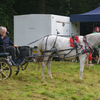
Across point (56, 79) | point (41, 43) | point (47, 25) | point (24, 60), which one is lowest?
point (56, 79)

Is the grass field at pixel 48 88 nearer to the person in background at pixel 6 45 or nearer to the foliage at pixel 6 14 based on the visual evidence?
the person in background at pixel 6 45

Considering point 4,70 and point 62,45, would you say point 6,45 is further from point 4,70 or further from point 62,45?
point 62,45

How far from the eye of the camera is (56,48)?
706 centimetres

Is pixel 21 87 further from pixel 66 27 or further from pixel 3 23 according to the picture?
pixel 3 23

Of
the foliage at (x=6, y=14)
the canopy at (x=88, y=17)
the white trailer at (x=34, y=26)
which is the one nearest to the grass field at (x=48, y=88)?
the white trailer at (x=34, y=26)

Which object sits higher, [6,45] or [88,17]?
[88,17]

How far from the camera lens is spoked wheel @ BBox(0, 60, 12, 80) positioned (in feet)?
22.0

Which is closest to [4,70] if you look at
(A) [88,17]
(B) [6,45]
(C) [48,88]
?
(B) [6,45]

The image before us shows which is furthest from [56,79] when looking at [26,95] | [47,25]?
[47,25]

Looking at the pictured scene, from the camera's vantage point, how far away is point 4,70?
22.2ft

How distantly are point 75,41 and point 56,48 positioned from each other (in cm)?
65

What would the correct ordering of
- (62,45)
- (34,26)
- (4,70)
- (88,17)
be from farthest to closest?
(88,17), (34,26), (62,45), (4,70)

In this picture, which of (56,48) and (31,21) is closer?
(56,48)

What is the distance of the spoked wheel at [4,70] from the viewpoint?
22.0 ft
